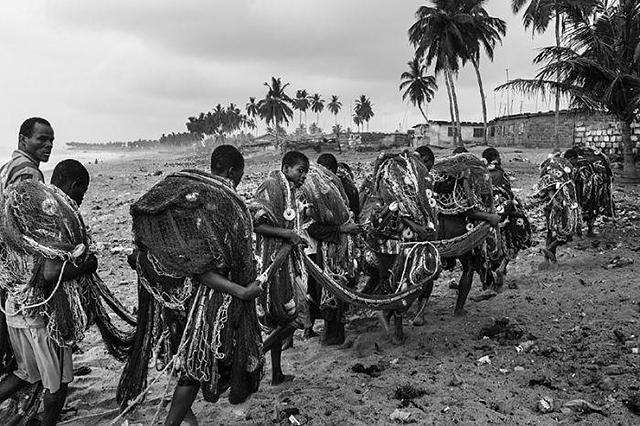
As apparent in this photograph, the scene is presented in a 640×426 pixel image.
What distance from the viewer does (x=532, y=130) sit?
34.4 meters

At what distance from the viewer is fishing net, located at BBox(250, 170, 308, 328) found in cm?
413

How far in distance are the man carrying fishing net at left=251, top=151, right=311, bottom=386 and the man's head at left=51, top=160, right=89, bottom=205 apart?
1296 mm

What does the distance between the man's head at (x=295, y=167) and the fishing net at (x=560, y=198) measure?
538 centimetres

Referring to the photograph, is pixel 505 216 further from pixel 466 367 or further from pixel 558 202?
pixel 466 367

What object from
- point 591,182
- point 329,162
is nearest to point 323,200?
point 329,162

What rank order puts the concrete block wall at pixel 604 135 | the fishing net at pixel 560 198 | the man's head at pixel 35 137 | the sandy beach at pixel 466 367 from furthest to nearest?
1. the concrete block wall at pixel 604 135
2. the fishing net at pixel 560 198
3. the sandy beach at pixel 466 367
4. the man's head at pixel 35 137

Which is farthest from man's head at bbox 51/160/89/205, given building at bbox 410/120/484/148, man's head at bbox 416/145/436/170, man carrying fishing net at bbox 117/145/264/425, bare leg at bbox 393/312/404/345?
building at bbox 410/120/484/148

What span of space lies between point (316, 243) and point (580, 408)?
8.74ft

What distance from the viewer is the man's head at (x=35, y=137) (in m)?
3.39

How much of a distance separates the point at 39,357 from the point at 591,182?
924 cm

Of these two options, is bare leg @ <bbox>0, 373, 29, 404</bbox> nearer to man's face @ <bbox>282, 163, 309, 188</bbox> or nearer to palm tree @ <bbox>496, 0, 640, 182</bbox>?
man's face @ <bbox>282, 163, 309, 188</bbox>

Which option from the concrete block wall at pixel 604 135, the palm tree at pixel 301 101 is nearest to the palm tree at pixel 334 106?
the palm tree at pixel 301 101

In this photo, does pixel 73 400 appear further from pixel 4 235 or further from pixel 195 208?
pixel 195 208

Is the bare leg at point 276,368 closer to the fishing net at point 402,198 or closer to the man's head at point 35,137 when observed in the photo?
the fishing net at point 402,198
